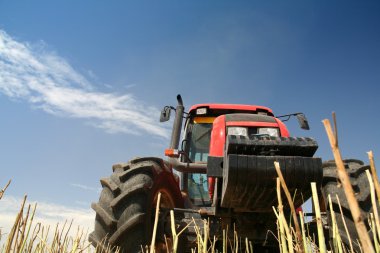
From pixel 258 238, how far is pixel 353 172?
1.05 metres

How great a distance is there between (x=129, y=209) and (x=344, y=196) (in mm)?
1847

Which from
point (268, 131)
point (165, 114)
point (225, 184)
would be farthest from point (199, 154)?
point (225, 184)

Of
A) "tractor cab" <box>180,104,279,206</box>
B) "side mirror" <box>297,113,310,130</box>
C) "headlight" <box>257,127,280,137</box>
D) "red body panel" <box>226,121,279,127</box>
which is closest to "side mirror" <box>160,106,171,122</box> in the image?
"tractor cab" <box>180,104,279,206</box>

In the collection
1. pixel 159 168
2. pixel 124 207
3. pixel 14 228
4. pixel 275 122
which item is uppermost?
pixel 275 122

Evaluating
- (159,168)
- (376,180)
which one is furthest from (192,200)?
(376,180)

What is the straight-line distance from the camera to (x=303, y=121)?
13.6ft

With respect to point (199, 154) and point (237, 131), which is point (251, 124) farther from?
point (199, 154)

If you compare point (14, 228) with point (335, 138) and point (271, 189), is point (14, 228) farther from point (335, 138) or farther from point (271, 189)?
point (271, 189)

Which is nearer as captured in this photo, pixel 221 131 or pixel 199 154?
pixel 221 131

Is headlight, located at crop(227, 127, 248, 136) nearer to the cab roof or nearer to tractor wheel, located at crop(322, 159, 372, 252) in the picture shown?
tractor wheel, located at crop(322, 159, 372, 252)

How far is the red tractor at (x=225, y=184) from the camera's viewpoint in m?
2.28

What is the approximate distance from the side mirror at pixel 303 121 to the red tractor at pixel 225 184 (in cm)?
1

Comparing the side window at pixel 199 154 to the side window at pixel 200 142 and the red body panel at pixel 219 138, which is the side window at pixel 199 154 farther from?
the red body panel at pixel 219 138

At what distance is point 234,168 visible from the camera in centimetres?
224
